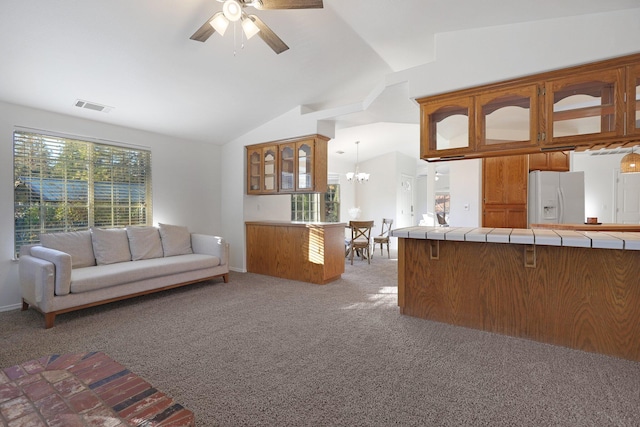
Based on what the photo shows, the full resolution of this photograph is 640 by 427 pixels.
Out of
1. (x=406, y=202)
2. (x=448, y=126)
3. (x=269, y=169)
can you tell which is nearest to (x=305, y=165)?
(x=269, y=169)

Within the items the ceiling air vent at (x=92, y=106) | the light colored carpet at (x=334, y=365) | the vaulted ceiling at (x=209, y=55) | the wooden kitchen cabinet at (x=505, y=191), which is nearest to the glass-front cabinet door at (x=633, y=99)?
the vaulted ceiling at (x=209, y=55)

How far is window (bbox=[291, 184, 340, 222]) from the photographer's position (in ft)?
21.4

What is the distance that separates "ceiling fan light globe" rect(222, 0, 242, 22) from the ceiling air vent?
246 cm

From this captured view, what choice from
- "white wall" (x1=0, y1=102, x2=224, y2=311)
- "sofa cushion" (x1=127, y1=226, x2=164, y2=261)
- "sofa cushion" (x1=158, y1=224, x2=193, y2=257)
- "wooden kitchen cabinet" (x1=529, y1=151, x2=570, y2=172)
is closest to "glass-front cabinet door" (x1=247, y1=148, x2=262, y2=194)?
"white wall" (x1=0, y1=102, x2=224, y2=311)

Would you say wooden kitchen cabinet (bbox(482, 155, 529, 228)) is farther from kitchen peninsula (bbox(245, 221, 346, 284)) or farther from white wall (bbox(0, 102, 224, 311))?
white wall (bbox(0, 102, 224, 311))

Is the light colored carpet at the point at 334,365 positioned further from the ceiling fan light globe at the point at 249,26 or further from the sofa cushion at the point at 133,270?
the ceiling fan light globe at the point at 249,26

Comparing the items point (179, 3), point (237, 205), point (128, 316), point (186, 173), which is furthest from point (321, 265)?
point (179, 3)

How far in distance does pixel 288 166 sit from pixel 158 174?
1978 mm

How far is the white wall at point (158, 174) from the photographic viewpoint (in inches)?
134

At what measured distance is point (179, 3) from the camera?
2592mm

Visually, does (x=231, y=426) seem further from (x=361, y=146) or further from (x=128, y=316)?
(x=361, y=146)

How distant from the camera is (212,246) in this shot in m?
4.46

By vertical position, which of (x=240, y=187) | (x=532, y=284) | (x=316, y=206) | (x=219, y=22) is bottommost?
(x=532, y=284)

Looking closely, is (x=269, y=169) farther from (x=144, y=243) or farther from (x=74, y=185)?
(x=74, y=185)
